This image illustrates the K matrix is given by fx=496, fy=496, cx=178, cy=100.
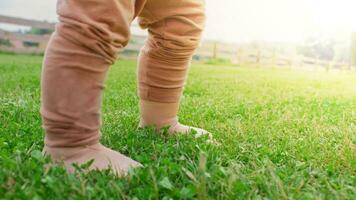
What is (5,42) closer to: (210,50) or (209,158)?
(210,50)

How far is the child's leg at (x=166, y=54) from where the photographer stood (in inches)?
71.2

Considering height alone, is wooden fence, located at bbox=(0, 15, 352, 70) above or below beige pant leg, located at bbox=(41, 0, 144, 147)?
below

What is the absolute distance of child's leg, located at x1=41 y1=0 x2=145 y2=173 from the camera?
1384 mm

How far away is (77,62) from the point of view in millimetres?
1400

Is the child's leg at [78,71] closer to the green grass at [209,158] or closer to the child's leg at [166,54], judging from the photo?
the green grass at [209,158]

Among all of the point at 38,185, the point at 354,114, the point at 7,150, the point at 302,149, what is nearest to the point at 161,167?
the point at 38,185

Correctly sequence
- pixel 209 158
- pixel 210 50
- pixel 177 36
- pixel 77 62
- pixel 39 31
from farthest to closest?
1. pixel 210 50
2. pixel 39 31
3. pixel 177 36
4. pixel 209 158
5. pixel 77 62

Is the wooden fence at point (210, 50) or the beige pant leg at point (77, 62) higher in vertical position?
the beige pant leg at point (77, 62)

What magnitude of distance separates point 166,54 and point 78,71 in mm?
561

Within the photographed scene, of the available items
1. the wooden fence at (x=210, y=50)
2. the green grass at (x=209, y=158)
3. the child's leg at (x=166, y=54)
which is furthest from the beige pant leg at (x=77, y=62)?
the wooden fence at (x=210, y=50)

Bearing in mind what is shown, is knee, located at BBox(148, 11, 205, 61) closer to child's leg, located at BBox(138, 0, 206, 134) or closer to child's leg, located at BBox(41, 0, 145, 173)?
child's leg, located at BBox(138, 0, 206, 134)

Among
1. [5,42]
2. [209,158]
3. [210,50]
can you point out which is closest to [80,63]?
[209,158]

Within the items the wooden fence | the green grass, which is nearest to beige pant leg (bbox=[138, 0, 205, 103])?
the green grass

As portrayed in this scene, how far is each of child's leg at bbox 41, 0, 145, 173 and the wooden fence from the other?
10.3 meters
